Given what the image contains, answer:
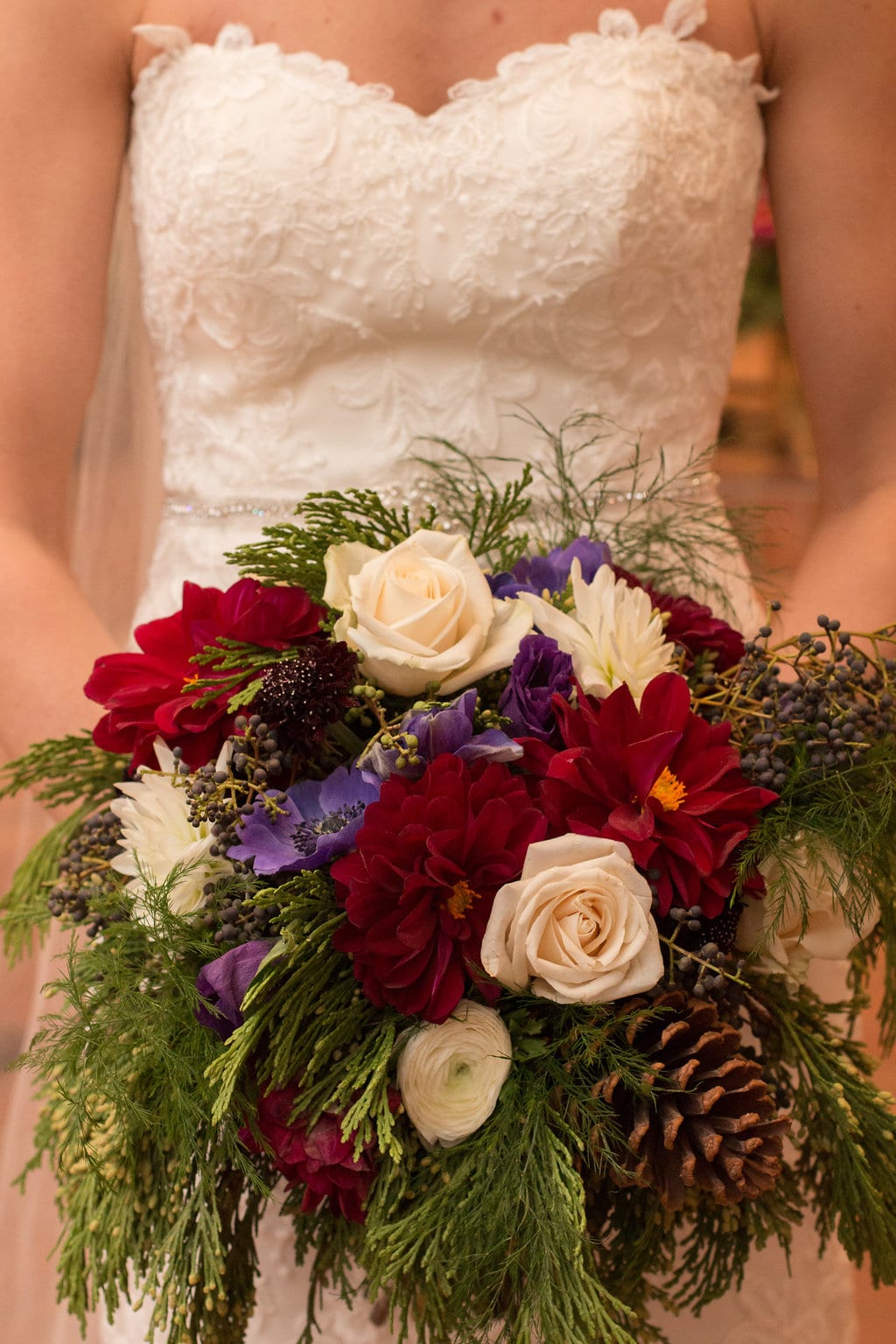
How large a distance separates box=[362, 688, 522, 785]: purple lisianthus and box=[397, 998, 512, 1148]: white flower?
13cm

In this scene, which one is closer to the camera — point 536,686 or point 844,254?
point 536,686

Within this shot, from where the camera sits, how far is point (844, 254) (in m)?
1.07

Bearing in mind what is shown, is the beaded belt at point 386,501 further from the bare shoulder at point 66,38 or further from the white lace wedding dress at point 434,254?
the bare shoulder at point 66,38

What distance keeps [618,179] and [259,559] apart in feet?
1.77

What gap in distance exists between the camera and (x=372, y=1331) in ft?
2.70

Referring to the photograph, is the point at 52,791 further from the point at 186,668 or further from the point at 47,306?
the point at 47,306

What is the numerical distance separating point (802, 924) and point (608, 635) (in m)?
0.19

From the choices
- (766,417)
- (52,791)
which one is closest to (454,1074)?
(52,791)

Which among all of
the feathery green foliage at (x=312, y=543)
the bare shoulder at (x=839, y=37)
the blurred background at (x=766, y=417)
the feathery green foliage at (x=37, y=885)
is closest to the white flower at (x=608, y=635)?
A: the feathery green foliage at (x=312, y=543)

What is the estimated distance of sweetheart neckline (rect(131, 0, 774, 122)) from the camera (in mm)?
1008

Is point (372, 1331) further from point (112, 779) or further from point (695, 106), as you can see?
point (695, 106)

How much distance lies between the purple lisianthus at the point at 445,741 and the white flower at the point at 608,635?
0.25ft

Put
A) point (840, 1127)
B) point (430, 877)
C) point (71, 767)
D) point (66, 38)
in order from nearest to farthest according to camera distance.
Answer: point (430, 877) < point (840, 1127) < point (71, 767) < point (66, 38)

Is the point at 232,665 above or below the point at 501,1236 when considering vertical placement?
above
